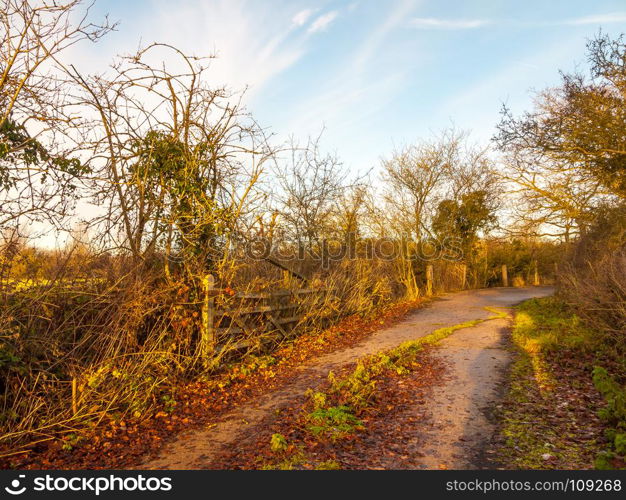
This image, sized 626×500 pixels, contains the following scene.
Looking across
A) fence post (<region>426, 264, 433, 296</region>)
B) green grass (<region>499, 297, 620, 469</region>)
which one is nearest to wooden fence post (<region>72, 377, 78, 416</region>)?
green grass (<region>499, 297, 620, 469</region>)

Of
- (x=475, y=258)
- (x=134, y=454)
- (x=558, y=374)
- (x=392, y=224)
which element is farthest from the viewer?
(x=475, y=258)

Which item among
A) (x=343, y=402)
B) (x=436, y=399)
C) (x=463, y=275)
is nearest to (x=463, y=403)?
(x=436, y=399)

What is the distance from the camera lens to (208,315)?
25.9ft

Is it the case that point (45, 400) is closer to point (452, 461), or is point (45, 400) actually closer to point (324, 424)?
point (324, 424)

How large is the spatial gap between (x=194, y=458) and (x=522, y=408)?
4498mm

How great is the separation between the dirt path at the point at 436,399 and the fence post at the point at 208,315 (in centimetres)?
156

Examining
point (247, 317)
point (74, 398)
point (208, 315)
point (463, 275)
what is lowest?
point (74, 398)

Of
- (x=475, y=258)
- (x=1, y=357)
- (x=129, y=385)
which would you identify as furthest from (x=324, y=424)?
(x=475, y=258)

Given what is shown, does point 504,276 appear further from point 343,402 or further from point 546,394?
point 343,402

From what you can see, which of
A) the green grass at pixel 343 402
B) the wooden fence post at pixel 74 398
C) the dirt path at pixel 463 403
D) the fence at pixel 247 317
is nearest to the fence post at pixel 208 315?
the fence at pixel 247 317

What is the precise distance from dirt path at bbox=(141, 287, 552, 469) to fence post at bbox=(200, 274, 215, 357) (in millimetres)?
1557

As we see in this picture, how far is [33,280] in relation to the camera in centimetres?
571

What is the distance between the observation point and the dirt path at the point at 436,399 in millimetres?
4754

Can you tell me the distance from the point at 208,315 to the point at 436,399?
4.21 meters
